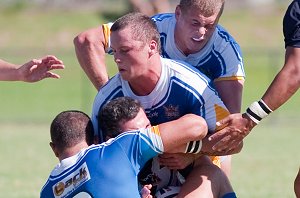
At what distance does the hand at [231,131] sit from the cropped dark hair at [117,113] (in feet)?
2.04

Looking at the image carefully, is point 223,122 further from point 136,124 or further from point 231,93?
point 136,124

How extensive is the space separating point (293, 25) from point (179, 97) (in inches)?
41.3

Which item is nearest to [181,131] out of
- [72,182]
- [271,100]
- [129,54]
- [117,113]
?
[117,113]

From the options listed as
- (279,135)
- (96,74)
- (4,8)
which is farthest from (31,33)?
(96,74)

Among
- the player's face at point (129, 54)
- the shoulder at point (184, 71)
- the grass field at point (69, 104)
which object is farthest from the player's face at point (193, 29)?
the grass field at point (69, 104)

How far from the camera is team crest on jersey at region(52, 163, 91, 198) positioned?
562cm

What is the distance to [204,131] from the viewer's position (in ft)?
19.8

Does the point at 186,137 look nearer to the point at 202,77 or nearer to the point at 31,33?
the point at 202,77

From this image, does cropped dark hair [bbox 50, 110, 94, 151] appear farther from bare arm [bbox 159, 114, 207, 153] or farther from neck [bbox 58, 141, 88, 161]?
bare arm [bbox 159, 114, 207, 153]

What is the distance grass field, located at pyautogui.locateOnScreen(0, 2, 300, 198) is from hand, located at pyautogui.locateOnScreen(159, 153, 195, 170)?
11.4ft

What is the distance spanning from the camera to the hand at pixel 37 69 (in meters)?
6.60

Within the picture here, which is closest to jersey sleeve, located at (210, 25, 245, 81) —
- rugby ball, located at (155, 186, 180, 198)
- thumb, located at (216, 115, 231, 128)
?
thumb, located at (216, 115, 231, 128)

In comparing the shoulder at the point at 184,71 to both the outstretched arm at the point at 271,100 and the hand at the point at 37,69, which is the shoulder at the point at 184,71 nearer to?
the outstretched arm at the point at 271,100

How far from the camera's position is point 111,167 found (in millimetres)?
5605
